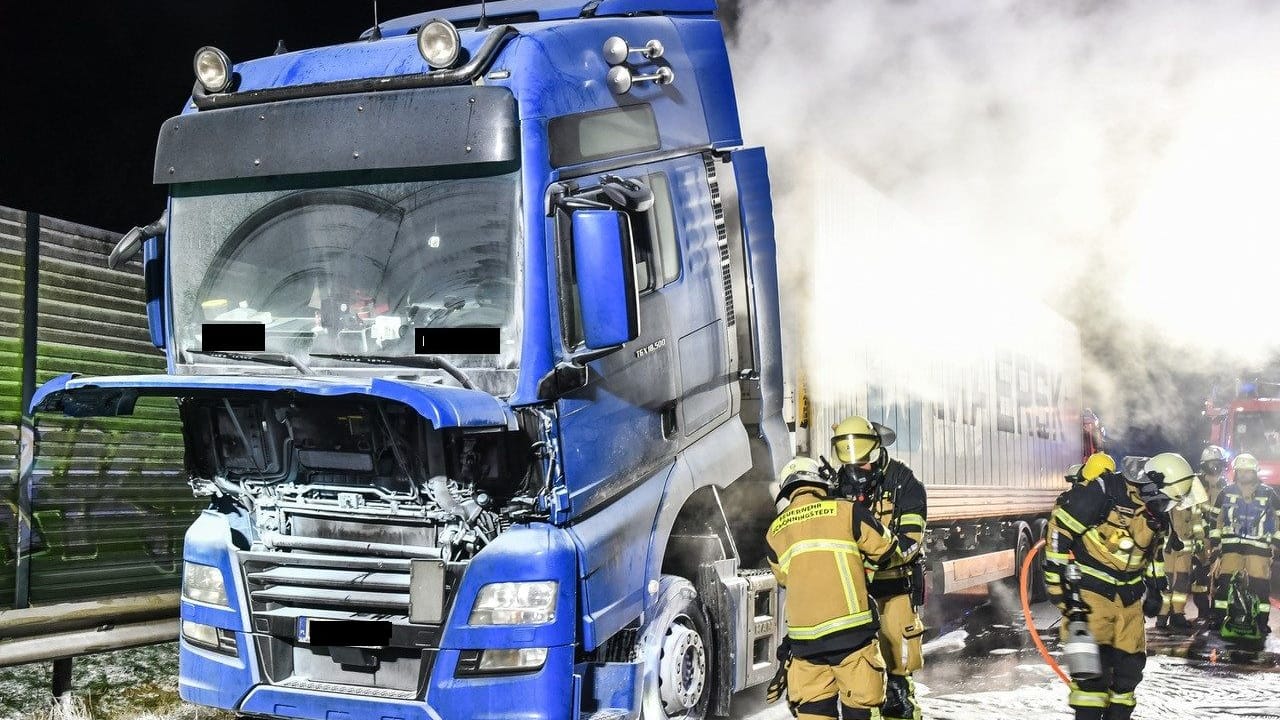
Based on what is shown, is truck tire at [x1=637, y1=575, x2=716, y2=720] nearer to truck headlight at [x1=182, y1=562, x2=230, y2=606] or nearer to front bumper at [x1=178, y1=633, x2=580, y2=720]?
front bumper at [x1=178, y1=633, x2=580, y2=720]

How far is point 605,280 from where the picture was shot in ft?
14.7

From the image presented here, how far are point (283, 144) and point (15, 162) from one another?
20.5ft

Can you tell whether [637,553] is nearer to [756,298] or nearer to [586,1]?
[756,298]

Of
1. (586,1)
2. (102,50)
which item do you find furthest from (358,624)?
(102,50)

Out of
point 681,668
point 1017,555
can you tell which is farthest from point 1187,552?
point 681,668

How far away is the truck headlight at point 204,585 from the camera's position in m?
4.97

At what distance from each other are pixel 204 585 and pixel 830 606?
2673mm

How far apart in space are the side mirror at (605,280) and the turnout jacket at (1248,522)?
9684 mm

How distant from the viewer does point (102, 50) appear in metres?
10.5

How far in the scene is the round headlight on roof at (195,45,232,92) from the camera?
5.26 m

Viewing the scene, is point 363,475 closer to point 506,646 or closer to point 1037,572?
point 506,646

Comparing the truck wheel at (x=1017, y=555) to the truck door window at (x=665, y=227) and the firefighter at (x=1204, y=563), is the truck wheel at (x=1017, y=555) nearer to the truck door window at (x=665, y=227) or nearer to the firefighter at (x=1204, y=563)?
the firefighter at (x=1204, y=563)

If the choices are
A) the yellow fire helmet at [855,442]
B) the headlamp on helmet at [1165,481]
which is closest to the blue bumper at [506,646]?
the yellow fire helmet at [855,442]

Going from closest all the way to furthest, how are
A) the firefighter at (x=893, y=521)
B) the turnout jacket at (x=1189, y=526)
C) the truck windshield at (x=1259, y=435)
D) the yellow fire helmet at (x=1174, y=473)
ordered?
the firefighter at (x=893, y=521) → the yellow fire helmet at (x=1174, y=473) → the turnout jacket at (x=1189, y=526) → the truck windshield at (x=1259, y=435)
